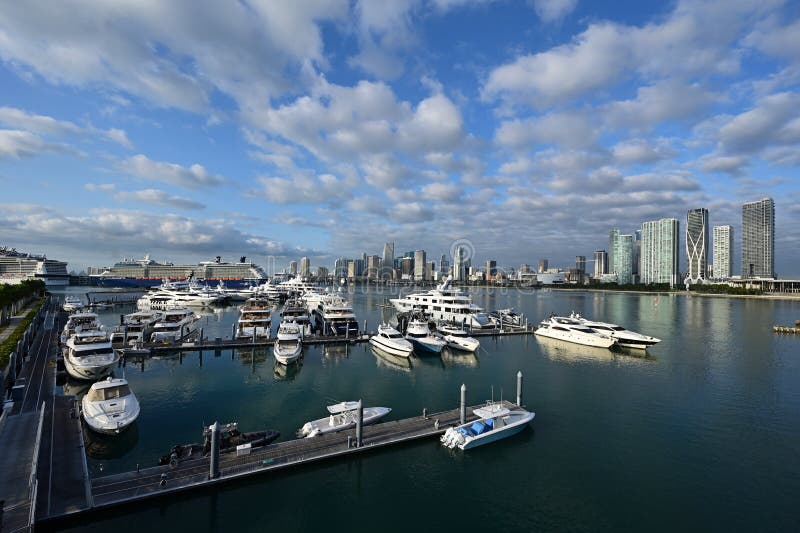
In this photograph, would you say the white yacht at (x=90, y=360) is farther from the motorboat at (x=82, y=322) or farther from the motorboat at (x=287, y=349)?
the motorboat at (x=82, y=322)

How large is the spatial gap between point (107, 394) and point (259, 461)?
13.0 metres

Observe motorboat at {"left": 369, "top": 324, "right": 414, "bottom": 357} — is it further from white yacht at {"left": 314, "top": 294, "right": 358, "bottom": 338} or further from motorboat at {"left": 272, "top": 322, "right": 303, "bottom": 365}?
motorboat at {"left": 272, "top": 322, "right": 303, "bottom": 365}

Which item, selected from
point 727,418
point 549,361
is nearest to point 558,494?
point 727,418

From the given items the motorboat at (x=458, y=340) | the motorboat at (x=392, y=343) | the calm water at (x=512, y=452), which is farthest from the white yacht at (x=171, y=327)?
the motorboat at (x=458, y=340)

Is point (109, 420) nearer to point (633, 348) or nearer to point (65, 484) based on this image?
point (65, 484)

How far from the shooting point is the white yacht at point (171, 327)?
5275 cm

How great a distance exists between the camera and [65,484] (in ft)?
53.7

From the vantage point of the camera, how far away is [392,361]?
4509cm

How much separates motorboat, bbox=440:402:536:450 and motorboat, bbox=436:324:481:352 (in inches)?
909

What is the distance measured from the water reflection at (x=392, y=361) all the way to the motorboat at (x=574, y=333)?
26058 mm

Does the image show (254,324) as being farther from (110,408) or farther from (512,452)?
(512,452)

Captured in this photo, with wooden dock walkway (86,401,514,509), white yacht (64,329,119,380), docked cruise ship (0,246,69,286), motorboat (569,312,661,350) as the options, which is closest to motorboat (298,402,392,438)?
wooden dock walkway (86,401,514,509)

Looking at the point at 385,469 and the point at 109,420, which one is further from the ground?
the point at 109,420

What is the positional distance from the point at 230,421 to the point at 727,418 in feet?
120
